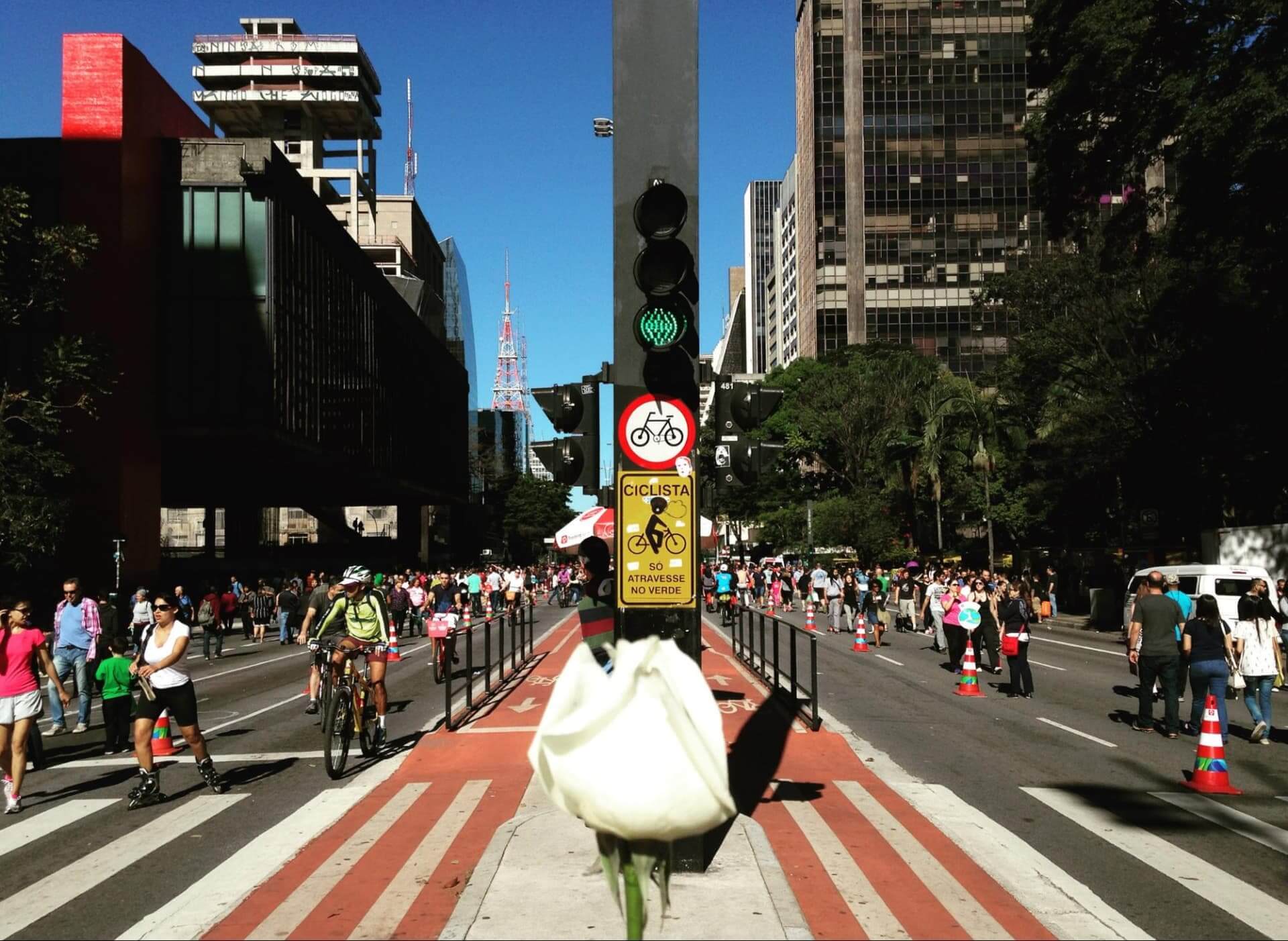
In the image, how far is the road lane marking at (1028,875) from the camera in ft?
18.3

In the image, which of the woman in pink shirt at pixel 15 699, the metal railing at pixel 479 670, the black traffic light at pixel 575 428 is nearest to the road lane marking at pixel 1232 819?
the black traffic light at pixel 575 428

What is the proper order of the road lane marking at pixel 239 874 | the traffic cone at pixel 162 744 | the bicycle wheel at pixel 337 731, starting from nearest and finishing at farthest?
the road lane marking at pixel 239 874 < the bicycle wheel at pixel 337 731 < the traffic cone at pixel 162 744

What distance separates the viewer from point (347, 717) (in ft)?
33.2

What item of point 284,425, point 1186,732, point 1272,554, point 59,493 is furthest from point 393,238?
point 1186,732

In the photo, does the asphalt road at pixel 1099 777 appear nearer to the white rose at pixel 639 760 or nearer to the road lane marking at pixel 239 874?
the white rose at pixel 639 760

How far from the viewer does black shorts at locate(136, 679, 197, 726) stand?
8922mm

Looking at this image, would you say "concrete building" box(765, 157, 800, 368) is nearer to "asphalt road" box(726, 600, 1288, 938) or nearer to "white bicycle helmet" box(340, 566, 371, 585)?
"asphalt road" box(726, 600, 1288, 938)

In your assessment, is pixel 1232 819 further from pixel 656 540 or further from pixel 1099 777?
pixel 656 540

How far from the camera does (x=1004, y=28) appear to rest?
3595 inches

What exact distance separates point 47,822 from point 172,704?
1242 mm

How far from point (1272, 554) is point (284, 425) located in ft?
109

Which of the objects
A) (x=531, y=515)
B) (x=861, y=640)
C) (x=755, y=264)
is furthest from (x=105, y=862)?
(x=755, y=264)

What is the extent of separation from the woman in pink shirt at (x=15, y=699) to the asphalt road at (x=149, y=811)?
31cm

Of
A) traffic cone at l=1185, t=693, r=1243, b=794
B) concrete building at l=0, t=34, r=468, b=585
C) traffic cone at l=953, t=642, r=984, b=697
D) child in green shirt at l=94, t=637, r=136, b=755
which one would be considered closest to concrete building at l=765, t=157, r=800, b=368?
concrete building at l=0, t=34, r=468, b=585
